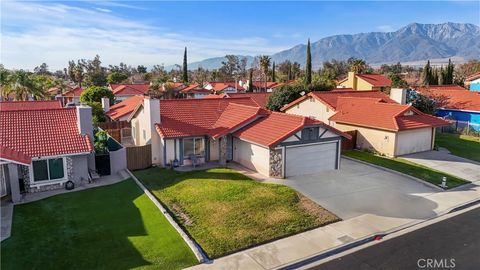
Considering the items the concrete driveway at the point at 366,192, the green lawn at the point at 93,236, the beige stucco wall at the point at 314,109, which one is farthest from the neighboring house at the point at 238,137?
the beige stucco wall at the point at 314,109

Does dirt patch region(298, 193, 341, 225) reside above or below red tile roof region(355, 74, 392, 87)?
below

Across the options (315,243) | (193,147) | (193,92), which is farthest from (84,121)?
(193,92)

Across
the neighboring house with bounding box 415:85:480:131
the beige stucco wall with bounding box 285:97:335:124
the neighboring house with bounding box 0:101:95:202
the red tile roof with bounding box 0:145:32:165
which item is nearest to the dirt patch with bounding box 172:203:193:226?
the neighboring house with bounding box 0:101:95:202

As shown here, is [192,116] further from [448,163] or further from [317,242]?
[448,163]

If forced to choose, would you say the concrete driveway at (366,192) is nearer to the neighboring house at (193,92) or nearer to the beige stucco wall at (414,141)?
the beige stucco wall at (414,141)

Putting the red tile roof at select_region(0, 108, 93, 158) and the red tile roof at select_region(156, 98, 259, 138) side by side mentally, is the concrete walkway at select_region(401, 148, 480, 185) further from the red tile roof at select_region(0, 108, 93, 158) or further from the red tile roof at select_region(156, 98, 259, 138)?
the red tile roof at select_region(0, 108, 93, 158)

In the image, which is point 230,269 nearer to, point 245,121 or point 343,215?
point 343,215
